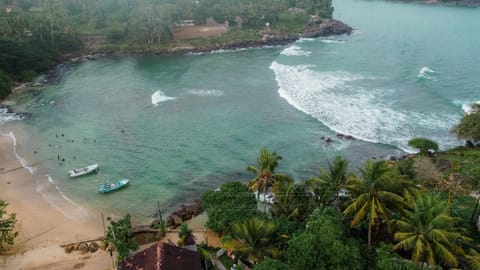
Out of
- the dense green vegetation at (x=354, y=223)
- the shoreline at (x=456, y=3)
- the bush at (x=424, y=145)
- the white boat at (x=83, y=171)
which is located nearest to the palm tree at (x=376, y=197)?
the dense green vegetation at (x=354, y=223)

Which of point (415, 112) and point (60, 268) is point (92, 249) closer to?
point (60, 268)

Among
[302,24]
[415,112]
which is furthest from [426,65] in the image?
[302,24]

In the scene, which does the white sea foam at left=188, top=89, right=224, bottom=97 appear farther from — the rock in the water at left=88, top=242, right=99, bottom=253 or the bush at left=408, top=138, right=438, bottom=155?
the rock in the water at left=88, top=242, right=99, bottom=253

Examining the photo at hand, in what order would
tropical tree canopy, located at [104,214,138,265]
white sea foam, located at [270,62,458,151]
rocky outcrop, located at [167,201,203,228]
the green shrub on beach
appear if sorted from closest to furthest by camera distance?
tropical tree canopy, located at [104,214,138,265] < the green shrub on beach < rocky outcrop, located at [167,201,203,228] < white sea foam, located at [270,62,458,151]

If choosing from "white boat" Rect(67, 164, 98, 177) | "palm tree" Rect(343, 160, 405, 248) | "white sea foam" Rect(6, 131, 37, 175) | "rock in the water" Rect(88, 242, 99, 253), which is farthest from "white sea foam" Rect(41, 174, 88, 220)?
"palm tree" Rect(343, 160, 405, 248)

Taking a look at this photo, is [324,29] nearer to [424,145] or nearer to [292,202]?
[424,145]

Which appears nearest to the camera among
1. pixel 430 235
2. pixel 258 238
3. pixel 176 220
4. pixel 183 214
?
pixel 430 235

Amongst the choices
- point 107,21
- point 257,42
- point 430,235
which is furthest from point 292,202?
point 107,21
